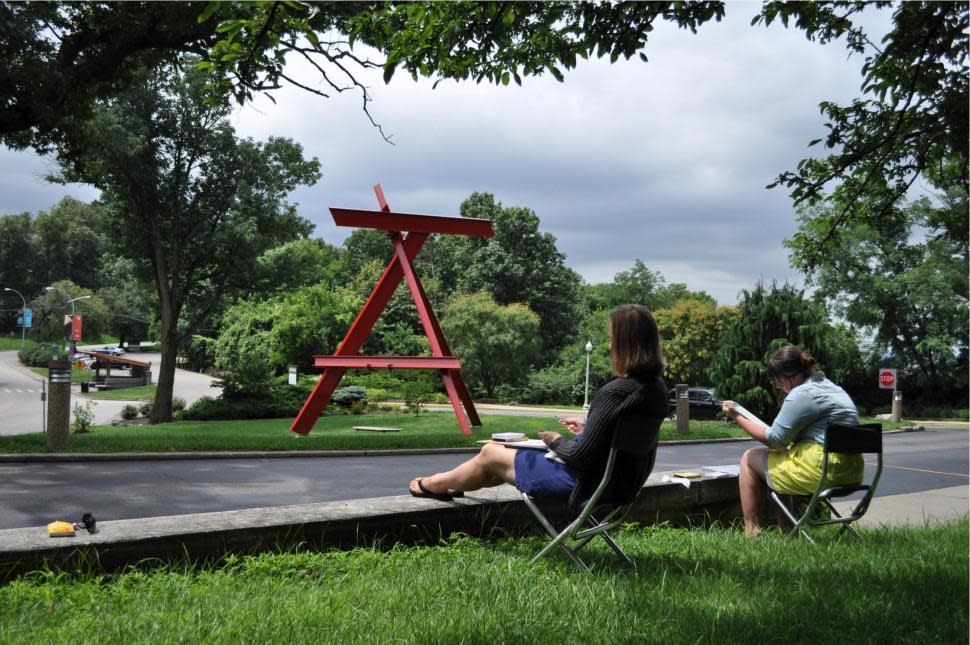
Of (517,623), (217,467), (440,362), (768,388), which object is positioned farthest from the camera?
(768,388)

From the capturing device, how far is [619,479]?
3.69 metres

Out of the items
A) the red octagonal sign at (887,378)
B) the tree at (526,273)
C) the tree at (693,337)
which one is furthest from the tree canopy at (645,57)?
the tree at (526,273)

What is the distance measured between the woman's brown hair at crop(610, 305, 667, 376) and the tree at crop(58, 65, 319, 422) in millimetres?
20164

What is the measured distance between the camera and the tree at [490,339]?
40594 mm

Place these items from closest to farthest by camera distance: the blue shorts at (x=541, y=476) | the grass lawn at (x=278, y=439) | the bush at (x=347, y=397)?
the blue shorts at (x=541, y=476), the grass lawn at (x=278, y=439), the bush at (x=347, y=397)

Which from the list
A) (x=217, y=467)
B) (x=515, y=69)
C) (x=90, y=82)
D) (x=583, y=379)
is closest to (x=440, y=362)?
(x=217, y=467)

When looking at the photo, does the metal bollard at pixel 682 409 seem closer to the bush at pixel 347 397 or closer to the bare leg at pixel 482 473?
the bush at pixel 347 397

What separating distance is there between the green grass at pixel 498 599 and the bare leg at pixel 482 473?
37cm

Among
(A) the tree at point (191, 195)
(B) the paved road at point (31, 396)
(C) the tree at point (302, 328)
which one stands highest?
(A) the tree at point (191, 195)

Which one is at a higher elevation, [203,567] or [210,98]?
[210,98]

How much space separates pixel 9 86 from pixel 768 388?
668 inches

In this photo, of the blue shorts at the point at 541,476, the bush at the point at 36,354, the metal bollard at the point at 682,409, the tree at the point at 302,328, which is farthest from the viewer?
the bush at the point at 36,354

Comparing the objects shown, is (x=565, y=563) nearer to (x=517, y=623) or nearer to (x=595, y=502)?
(x=595, y=502)

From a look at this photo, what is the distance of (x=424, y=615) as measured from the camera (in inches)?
112
